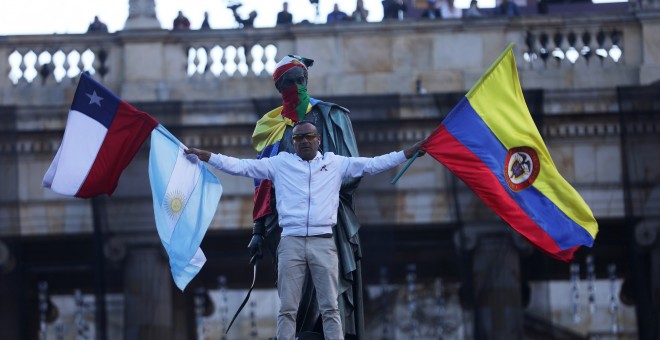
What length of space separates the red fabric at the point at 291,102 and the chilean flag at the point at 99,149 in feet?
4.89

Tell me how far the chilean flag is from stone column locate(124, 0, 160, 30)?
17856 millimetres

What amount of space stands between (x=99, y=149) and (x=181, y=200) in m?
1.02

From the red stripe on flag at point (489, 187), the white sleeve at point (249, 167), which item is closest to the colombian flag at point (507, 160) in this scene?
the red stripe on flag at point (489, 187)

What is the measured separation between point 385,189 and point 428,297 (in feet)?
74.5

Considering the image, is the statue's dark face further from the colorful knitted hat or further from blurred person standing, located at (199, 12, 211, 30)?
blurred person standing, located at (199, 12, 211, 30)

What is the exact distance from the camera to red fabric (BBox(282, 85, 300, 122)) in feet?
59.9

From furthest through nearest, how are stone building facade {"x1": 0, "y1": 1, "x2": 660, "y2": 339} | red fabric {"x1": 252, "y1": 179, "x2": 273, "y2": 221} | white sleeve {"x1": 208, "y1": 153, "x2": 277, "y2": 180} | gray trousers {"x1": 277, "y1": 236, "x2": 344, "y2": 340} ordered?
stone building facade {"x1": 0, "y1": 1, "x2": 660, "y2": 339}, red fabric {"x1": 252, "y1": 179, "x2": 273, "y2": 221}, white sleeve {"x1": 208, "y1": 153, "x2": 277, "y2": 180}, gray trousers {"x1": 277, "y1": 236, "x2": 344, "y2": 340}

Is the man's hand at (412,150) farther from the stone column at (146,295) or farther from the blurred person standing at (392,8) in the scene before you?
the stone column at (146,295)

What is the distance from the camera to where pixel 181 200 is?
18859 mm

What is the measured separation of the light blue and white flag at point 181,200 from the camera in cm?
1867

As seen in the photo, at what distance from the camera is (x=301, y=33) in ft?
122

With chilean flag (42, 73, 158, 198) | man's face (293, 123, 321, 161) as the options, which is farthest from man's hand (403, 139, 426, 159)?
chilean flag (42, 73, 158, 198)

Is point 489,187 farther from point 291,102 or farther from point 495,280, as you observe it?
point 495,280

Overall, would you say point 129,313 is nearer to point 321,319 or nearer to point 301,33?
point 301,33
